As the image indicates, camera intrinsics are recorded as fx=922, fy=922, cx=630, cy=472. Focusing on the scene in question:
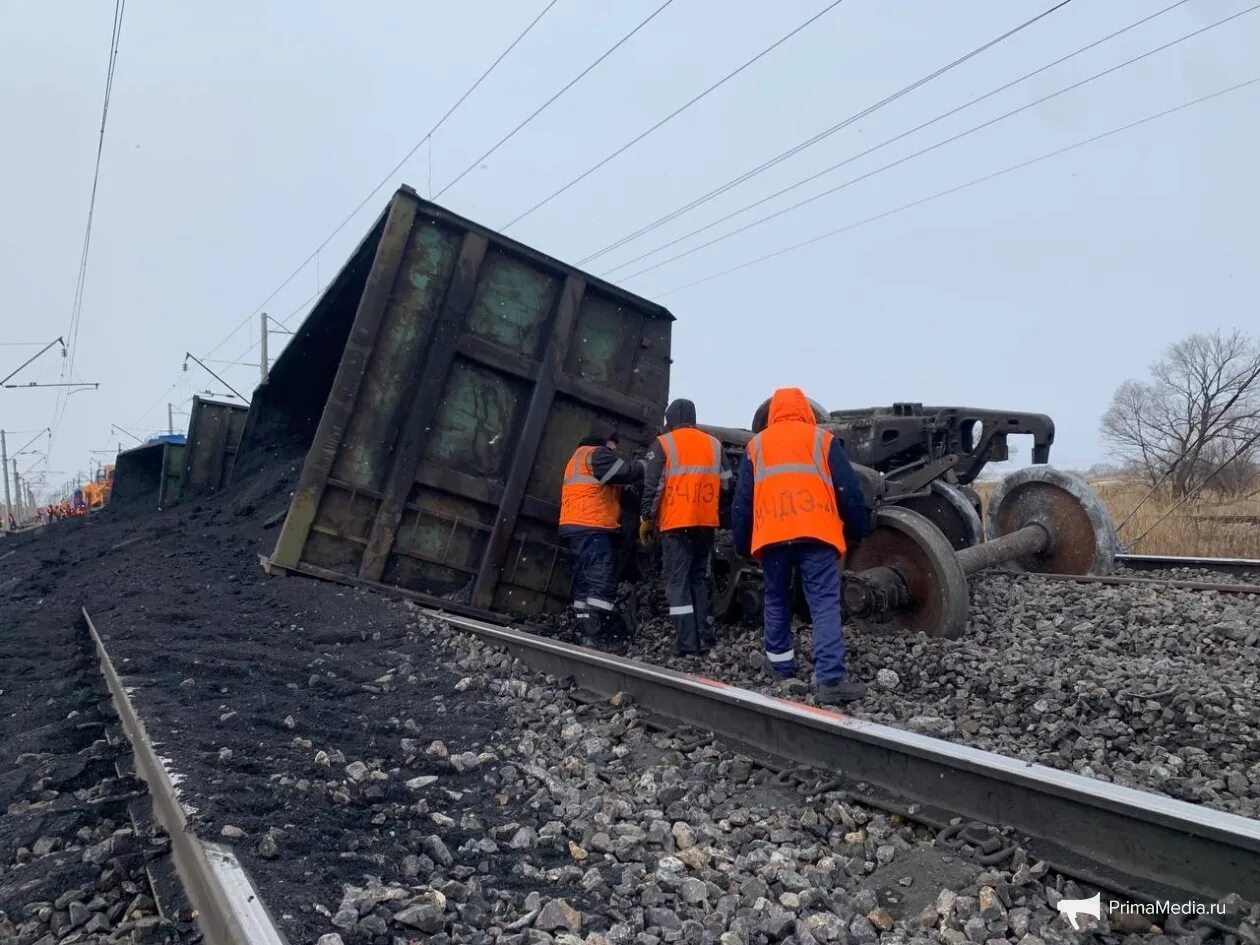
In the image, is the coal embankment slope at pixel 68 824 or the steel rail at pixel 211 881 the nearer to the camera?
the steel rail at pixel 211 881

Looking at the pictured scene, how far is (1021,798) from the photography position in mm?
2637

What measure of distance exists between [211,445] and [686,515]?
11611 millimetres

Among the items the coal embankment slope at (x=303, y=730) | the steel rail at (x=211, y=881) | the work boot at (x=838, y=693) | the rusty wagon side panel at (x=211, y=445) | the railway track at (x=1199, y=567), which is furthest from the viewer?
the rusty wagon side panel at (x=211, y=445)

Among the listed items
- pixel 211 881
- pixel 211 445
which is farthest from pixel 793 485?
pixel 211 445

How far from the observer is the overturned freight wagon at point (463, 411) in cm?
640

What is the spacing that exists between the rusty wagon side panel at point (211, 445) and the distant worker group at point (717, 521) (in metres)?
9.89

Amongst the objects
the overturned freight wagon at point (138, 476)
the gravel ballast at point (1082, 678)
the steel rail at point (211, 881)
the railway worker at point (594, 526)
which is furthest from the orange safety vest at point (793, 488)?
the overturned freight wagon at point (138, 476)

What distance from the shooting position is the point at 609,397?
270 inches

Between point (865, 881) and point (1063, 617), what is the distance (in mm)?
3441

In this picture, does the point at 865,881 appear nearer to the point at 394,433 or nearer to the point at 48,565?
the point at 394,433

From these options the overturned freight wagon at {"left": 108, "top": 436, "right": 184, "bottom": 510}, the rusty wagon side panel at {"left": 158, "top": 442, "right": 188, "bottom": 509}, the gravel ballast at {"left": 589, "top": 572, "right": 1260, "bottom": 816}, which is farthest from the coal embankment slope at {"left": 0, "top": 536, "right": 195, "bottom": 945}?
the overturned freight wagon at {"left": 108, "top": 436, "right": 184, "bottom": 510}
